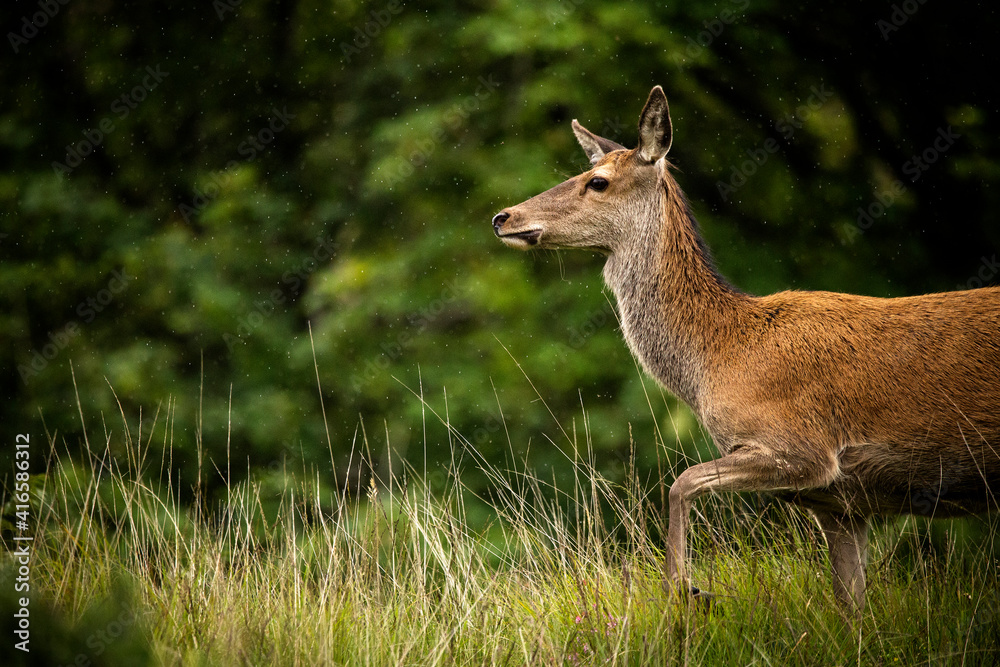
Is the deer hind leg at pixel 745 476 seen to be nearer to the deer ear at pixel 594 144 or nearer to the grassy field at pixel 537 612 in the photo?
the grassy field at pixel 537 612

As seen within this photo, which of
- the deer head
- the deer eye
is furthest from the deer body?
the deer eye

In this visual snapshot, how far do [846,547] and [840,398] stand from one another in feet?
2.36

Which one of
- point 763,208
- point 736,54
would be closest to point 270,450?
point 763,208

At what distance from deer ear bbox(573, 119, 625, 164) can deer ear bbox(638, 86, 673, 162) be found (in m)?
0.48

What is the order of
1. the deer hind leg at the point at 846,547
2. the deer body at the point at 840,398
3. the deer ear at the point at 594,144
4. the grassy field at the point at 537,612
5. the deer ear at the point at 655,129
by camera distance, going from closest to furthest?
the grassy field at the point at 537,612, the deer body at the point at 840,398, the deer hind leg at the point at 846,547, the deer ear at the point at 655,129, the deer ear at the point at 594,144

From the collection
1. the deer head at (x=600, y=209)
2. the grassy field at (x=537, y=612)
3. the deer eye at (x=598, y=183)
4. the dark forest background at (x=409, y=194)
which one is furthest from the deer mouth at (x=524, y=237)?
the dark forest background at (x=409, y=194)

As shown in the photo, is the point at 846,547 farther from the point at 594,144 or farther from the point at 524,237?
the point at 594,144

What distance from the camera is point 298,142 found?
9.33m

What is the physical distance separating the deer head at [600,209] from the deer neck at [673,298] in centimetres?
5

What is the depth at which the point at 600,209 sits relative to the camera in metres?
4.93

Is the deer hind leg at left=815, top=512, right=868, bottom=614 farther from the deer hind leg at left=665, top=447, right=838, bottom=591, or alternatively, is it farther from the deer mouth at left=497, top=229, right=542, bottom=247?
the deer mouth at left=497, top=229, right=542, bottom=247

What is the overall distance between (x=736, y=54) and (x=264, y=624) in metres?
5.88

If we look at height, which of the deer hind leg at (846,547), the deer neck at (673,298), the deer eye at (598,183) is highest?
the deer eye at (598,183)

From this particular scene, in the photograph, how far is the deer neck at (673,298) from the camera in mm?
4504
